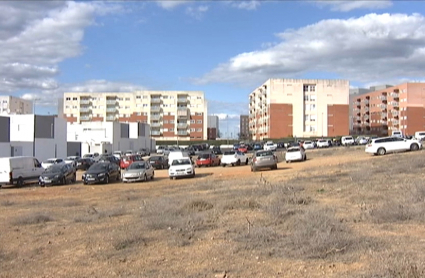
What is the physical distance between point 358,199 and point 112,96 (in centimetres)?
13772

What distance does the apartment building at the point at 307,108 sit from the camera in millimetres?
123375

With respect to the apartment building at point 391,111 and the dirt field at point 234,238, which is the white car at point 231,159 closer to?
the dirt field at point 234,238

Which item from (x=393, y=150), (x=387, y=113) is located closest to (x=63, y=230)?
(x=393, y=150)

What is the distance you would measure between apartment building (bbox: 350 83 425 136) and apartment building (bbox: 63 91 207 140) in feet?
167

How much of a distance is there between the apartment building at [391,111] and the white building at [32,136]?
314ft

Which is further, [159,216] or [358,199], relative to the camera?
[358,199]

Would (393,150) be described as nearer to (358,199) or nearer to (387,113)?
(358,199)

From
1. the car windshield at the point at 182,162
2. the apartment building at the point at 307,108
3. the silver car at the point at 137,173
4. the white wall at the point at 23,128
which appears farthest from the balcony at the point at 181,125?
the silver car at the point at 137,173

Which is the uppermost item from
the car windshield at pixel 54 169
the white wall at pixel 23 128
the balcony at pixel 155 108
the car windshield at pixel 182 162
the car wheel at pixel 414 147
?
the balcony at pixel 155 108

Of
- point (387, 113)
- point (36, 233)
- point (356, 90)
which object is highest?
point (356, 90)

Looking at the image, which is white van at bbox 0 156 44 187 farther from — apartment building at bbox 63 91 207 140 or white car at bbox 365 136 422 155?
apartment building at bbox 63 91 207 140

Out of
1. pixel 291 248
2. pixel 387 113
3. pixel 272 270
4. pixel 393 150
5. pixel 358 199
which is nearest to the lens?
pixel 272 270

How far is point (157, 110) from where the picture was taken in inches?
5723

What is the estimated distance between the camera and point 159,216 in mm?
13945
